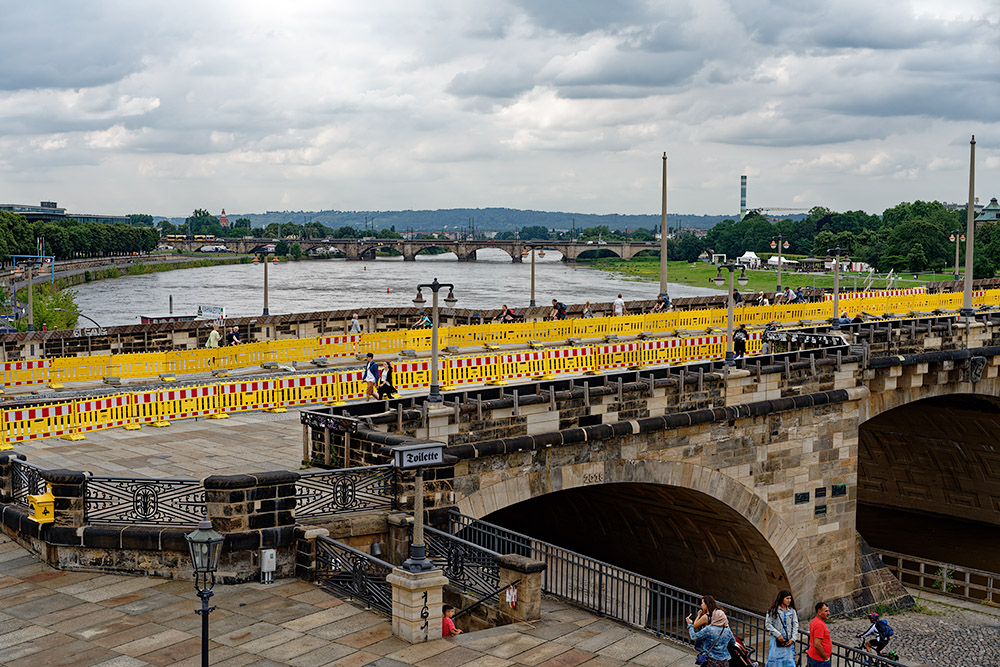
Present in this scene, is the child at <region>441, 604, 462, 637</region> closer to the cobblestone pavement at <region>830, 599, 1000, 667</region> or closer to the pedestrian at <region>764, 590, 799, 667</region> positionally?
the pedestrian at <region>764, 590, 799, 667</region>

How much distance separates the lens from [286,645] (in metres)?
12.3

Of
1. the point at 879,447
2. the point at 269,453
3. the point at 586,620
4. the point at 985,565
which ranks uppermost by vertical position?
the point at 269,453

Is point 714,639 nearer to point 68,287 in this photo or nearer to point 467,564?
point 467,564

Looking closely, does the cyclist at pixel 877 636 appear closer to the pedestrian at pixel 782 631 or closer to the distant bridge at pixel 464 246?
the pedestrian at pixel 782 631

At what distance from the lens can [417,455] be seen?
12.5 meters

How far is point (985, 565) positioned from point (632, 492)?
18131 millimetres

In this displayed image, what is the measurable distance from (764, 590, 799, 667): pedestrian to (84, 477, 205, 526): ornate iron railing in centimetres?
766

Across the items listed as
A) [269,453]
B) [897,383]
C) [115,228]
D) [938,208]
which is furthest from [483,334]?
[115,228]

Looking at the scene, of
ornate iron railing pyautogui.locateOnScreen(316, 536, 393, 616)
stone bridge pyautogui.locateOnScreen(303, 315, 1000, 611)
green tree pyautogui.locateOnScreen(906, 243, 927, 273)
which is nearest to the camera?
ornate iron railing pyautogui.locateOnScreen(316, 536, 393, 616)

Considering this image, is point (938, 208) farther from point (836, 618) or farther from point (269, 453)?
point (269, 453)

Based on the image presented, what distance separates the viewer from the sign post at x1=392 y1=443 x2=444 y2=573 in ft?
40.5

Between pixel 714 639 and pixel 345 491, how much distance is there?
5847mm

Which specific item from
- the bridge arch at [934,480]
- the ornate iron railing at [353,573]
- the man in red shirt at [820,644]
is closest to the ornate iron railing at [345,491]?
the ornate iron railing at [353,573]

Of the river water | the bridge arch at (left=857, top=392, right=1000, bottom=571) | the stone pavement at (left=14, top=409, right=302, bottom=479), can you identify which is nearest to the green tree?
the river water
